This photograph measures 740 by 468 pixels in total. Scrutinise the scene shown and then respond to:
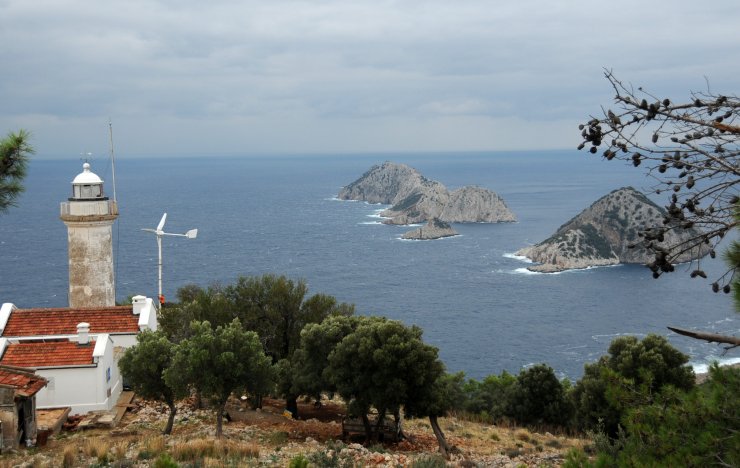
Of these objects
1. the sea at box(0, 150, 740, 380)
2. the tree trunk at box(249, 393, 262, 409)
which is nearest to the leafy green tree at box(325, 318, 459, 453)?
the tree trunk at box(249, 393, 262, 409)

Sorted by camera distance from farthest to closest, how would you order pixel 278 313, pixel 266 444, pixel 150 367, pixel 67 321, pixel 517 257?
pixel 517 257 < pixel 278 313 < pixel 67 321 < pixel 150 367 < pixel 266 444

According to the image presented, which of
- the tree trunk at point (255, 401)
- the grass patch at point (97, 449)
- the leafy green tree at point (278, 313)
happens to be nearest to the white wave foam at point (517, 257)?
the leafy green tree at point (278, 313)

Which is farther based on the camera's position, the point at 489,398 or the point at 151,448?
the point at 489,398

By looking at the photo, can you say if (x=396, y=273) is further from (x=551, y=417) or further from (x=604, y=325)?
(x=551, y=417)

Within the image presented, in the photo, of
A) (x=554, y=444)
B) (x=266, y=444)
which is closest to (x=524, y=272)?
(x=554, y=444)

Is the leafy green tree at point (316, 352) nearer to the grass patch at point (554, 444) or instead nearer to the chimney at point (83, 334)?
the chimney at point (83, 334)

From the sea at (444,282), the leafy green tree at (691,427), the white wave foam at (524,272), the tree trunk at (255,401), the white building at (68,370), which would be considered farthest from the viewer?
the white wave foam at (524,272)

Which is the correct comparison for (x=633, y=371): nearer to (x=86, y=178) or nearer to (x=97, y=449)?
(x=97, y=449)
